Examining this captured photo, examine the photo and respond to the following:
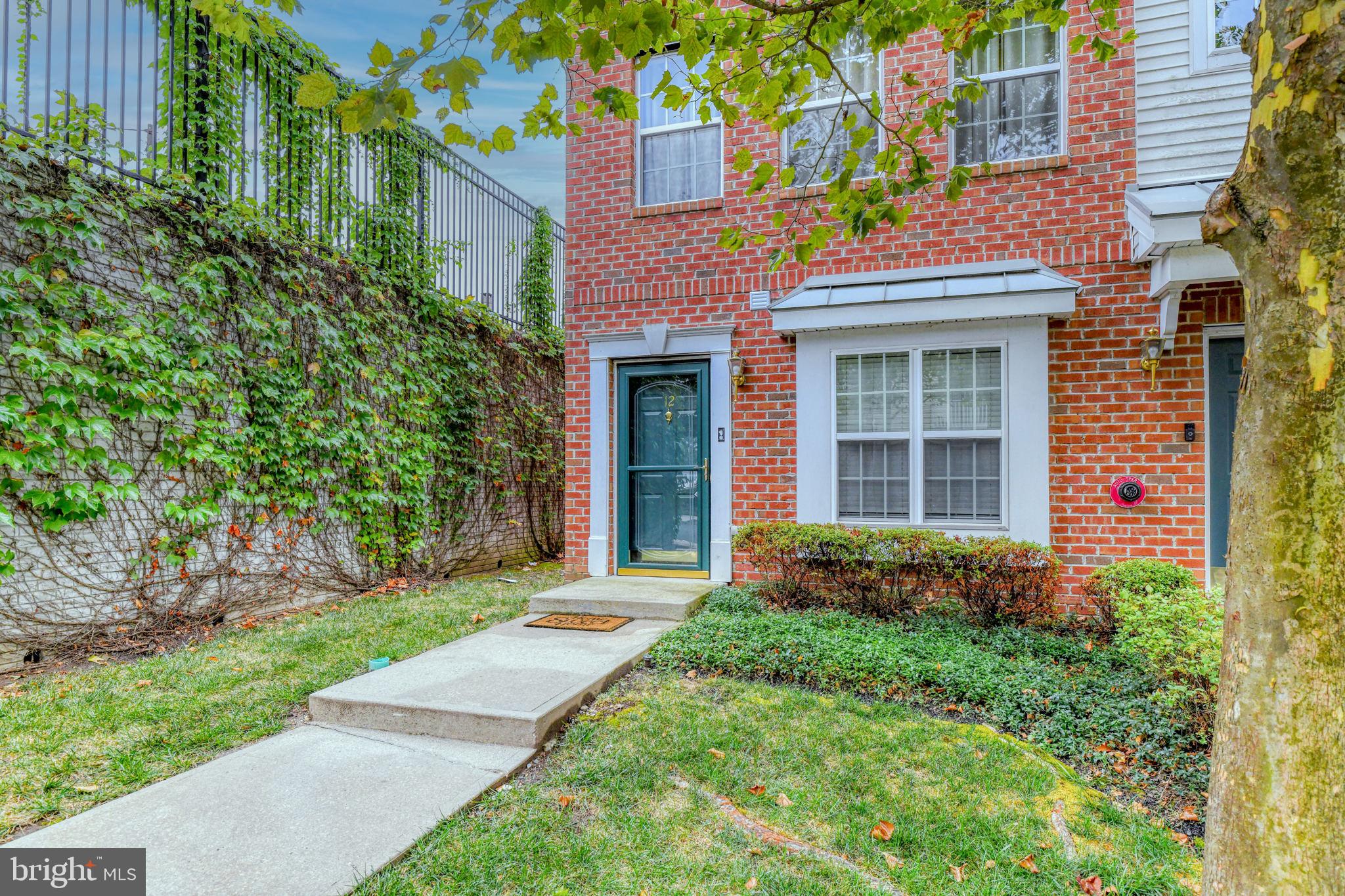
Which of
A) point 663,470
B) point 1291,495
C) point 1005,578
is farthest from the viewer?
point 663,470

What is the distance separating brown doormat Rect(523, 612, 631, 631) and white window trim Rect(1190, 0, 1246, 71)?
6053 millimetres

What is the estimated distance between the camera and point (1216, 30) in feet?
17.3

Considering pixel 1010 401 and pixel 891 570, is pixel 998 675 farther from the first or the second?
Answer: pixel 1010 401

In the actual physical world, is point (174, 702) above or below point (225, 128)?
below

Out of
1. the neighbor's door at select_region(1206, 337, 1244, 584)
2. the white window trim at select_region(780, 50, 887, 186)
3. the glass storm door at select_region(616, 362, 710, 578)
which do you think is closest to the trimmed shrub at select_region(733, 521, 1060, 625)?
the glass storm door at select_region(616, 362, 710, 578)

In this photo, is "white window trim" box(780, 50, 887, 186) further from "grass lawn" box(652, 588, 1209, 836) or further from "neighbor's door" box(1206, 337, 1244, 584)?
"grass lawn" box(652, 588, 1209, 836)

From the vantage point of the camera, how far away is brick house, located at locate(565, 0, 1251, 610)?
531 centimetres

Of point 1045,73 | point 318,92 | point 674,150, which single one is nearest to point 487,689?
point 318,92

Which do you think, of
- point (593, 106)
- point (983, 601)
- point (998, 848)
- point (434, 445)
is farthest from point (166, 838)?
point (593, 106)

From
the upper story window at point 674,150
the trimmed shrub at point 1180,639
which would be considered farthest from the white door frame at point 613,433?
the trimmed shrub at point 1180,639

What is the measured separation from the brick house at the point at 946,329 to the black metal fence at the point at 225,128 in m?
2.16

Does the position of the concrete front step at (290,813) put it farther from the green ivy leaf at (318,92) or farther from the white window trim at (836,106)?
the white window trim at (836,106)

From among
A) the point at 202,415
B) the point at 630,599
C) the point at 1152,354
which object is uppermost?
the point at 1152,354

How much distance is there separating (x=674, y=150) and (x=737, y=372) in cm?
230
